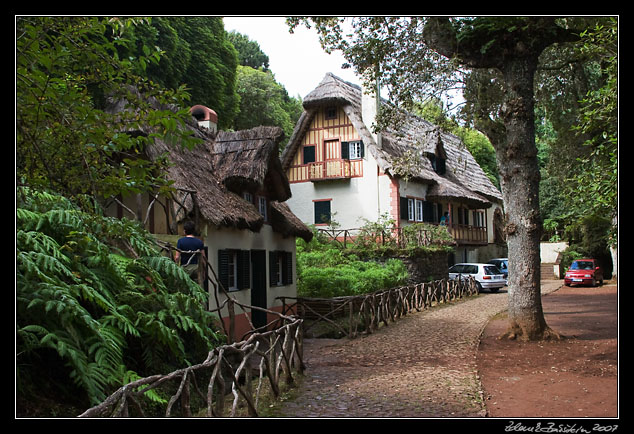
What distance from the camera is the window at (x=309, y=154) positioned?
3144 centimetres

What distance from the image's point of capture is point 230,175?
1560 centimetres

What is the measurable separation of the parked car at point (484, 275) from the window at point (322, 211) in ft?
23.4

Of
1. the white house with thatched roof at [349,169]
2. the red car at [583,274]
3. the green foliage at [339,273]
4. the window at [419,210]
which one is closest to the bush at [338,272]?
the green foliage at [339,273]

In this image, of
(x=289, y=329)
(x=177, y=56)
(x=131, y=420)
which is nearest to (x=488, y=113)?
(x=289, y=329)

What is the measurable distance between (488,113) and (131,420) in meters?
12.6

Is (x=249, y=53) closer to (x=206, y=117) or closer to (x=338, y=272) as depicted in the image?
(x=206, y=117)

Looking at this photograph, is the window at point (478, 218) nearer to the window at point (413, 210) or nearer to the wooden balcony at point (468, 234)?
the wooden balcony at point (468, 234)

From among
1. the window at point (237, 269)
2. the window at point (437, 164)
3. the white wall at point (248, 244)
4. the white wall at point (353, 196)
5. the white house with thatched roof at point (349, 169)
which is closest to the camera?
the white wall at point (248, 244)

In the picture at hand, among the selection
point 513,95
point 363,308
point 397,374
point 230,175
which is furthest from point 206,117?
point 397,374

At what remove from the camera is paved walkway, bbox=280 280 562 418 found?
8.44 meters

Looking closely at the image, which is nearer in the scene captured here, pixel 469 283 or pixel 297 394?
pixel 297 394

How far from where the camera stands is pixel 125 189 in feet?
20.1

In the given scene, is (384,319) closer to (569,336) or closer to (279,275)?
(279,275)

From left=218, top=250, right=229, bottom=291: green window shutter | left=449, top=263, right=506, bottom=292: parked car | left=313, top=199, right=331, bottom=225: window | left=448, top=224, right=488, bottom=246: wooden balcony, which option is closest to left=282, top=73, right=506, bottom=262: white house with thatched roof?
left=313, top=199, right=331, bottom=225: window
